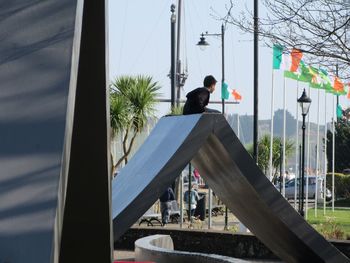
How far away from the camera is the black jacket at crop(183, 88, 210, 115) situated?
12.6 metres

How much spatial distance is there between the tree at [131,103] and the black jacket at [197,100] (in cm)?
1857

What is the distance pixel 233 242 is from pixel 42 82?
15.3 metres

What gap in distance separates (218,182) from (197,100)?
1114mm

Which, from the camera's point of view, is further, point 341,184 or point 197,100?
point 341,184

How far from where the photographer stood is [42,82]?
16.5ft

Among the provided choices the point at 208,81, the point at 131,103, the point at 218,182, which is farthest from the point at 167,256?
the point at 131,103

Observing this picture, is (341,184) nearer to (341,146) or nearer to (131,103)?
(341,146)

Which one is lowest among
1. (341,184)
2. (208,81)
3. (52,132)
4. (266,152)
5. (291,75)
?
(52,132)

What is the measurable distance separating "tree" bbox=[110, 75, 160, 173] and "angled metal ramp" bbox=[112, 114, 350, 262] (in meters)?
17.8

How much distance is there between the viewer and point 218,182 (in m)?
13.1

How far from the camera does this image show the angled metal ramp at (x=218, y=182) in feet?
39.7

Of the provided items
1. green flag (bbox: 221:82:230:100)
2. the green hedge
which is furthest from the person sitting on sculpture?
the green hedge

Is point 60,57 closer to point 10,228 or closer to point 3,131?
point 3,131

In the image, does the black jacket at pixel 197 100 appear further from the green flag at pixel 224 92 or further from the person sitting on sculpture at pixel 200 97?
the green flag at pixel 224 92
